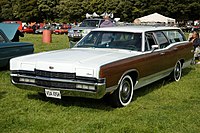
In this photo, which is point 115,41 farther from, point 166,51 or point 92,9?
point 92,9

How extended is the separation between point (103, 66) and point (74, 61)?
496 mm

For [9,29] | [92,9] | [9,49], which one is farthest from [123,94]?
[92,9]

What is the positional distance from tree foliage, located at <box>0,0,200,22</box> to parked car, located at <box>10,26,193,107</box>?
47726mm

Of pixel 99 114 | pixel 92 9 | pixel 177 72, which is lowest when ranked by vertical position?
pixel 99 114

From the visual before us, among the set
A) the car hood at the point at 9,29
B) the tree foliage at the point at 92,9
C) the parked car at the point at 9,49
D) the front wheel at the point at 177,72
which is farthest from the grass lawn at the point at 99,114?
the tree foliage at the point at 92,9

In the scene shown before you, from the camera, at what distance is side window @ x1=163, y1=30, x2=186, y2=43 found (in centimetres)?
771

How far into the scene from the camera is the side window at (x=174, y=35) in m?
7.71

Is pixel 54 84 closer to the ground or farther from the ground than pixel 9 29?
closer to the ground

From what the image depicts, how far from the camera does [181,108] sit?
18.4ft

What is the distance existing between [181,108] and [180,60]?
2.68 m

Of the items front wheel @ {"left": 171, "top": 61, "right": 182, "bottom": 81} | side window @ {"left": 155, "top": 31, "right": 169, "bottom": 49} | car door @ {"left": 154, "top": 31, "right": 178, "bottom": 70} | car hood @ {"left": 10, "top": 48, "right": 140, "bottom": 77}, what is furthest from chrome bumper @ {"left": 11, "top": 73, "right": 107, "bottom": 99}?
front wheel @ {"left": 171, "top": 61, "right": 182, "bottom": 81}

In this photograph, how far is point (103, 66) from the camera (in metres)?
4.91

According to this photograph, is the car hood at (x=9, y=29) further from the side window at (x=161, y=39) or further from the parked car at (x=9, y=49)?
the side window at (x=161, y=39)

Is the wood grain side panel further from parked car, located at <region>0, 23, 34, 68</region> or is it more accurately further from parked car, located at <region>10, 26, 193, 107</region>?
parked car, located at <region>0, 23, 34, 68</region>
